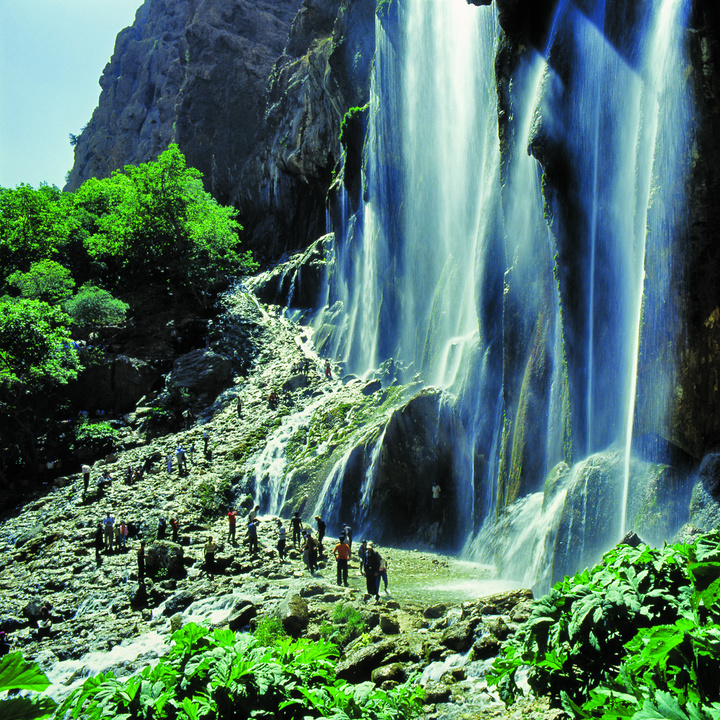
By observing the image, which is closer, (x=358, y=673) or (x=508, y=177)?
(x=358, y=673)

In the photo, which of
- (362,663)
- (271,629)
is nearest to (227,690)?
(362,663)

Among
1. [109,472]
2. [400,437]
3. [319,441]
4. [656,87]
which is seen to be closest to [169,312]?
[109,472]

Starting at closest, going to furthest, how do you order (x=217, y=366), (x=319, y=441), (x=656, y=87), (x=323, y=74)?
(x=656, y=87)
(x=319, y=441)
(x=217, y=366)
(x=323, y=74)

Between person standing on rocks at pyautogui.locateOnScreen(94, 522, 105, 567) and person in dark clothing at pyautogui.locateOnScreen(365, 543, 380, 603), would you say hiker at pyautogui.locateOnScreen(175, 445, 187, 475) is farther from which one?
person in dark clothing at pyautogui.locateOnScreen(365, 543, 380, 603)

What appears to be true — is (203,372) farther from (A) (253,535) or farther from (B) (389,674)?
(B) (389,674)

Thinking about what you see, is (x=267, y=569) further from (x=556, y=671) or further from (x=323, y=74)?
(x=323, y=74)

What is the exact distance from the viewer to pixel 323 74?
5062 centimetres

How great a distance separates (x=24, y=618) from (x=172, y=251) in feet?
120

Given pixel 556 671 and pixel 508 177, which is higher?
pixel 508 177

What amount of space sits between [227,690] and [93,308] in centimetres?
4124

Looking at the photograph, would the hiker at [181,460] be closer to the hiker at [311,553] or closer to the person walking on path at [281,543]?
the person walking on path at [281,543]

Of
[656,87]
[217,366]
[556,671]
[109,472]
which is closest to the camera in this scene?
[556,671]

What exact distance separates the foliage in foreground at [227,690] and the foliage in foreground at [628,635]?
1034mm

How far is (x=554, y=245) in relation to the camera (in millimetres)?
14859
